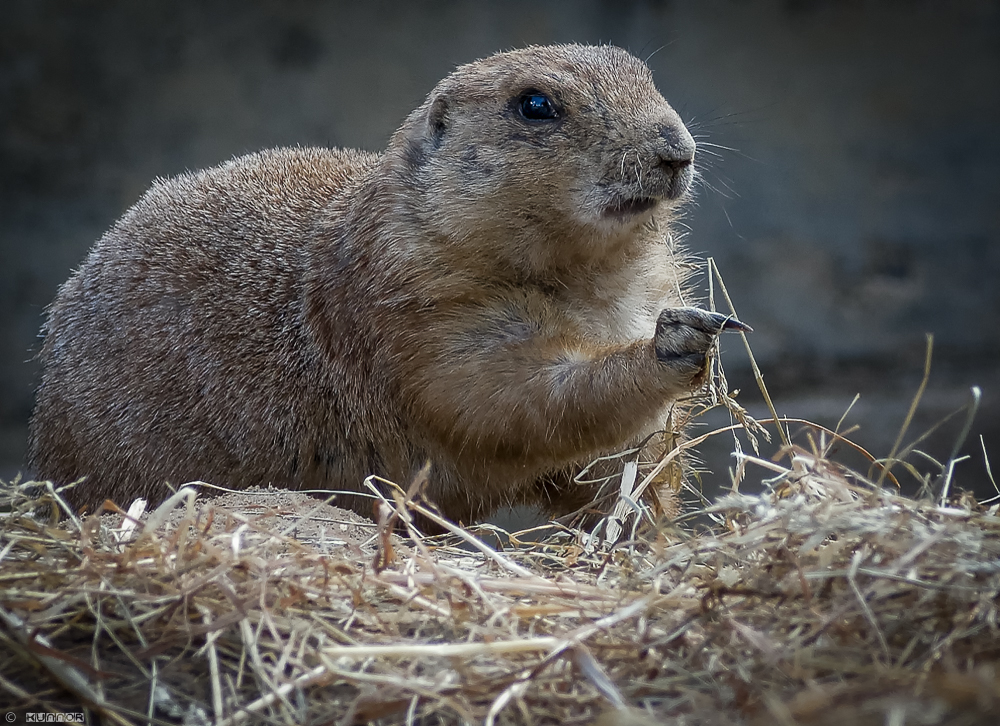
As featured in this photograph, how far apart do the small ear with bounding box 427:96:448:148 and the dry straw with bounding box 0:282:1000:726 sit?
1.62 m

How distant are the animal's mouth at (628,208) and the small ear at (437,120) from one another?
31.8 inches

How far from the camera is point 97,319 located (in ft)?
13.8

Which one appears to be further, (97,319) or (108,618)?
(97,319)

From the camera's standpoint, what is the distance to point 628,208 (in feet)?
10.6

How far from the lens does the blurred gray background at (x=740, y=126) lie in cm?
663

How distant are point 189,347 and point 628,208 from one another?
192cm

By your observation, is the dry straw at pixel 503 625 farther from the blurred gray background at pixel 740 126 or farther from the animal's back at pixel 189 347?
the blurred gray background at pixel 740 126

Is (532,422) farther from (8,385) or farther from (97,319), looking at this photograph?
(8,385)

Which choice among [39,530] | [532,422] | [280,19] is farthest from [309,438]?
[280,19]

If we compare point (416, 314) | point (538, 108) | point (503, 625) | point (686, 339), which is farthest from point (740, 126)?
point (503, 625)

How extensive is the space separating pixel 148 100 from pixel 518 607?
560 cm

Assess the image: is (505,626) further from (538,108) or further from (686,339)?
(538,108)

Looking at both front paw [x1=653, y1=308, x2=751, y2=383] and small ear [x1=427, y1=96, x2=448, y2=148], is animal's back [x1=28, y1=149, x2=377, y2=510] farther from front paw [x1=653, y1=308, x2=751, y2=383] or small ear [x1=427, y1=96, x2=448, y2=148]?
front paw [x1=653, y1=308, x2=751, y2=383]

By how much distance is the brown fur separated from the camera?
3.29 meters
